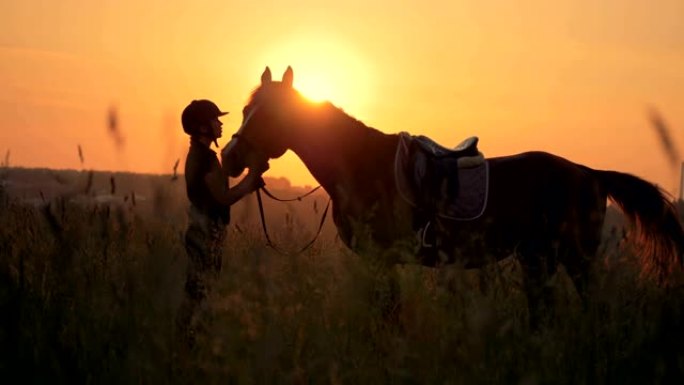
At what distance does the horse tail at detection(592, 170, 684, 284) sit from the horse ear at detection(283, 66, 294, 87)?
8.72 feet

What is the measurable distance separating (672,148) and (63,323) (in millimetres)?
3307

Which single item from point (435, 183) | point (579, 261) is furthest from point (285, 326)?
point (579, 261)

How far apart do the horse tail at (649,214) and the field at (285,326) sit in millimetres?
1943

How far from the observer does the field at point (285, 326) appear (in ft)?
11.1

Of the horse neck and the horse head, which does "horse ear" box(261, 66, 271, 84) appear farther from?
the horse neck

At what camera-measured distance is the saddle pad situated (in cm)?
605

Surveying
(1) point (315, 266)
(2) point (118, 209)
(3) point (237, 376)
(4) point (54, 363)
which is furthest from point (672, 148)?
(4) point (54, 363)

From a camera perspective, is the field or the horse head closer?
the field

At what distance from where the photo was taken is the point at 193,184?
5473 millimetres

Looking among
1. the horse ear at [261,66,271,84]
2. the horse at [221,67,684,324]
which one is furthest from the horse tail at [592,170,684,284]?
the horse ear at [261,66,271,84]

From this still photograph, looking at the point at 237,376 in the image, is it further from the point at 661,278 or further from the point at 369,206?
the point at 661,278

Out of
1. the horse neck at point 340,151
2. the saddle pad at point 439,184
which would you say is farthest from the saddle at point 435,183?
the horse neck at point 340,151

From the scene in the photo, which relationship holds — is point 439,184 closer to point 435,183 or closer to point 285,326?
point 435,183

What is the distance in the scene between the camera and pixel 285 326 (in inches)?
161
